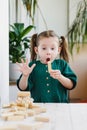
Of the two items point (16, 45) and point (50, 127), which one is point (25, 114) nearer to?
point (50, 127)

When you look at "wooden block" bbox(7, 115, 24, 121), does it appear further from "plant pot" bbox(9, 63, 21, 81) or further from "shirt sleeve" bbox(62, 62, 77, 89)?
"plant pot" bbox(9, 63, 21, 81)

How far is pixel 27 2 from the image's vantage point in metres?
1.01

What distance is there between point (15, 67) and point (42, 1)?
1.33 meters

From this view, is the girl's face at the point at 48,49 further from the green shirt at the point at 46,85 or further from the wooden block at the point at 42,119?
the wooden block at the point at 42,119

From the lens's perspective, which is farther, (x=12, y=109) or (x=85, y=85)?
(x=85, y=85)

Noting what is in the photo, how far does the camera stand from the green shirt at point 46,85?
4.40 ft

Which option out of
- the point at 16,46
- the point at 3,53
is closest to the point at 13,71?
the point at 16,46

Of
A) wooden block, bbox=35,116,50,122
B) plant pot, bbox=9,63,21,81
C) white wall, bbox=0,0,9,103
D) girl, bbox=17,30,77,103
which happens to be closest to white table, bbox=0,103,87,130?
wooden block, bbox=35,116,50,122

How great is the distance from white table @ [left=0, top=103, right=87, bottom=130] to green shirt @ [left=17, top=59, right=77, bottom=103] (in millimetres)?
286

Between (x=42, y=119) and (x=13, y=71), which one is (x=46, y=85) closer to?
(x=42, y=119)

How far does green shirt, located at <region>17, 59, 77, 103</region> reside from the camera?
1.34m

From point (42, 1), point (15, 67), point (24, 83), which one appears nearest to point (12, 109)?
point (24, 83)

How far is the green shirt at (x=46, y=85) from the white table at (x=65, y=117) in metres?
0.29

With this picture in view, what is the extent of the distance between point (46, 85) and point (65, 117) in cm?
50
